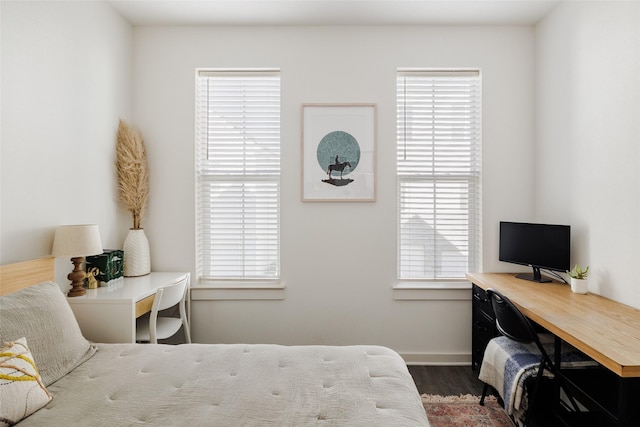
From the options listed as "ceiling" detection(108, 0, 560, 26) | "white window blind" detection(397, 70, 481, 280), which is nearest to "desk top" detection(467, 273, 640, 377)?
"white window blind" detection(397, 70, 481, 280)

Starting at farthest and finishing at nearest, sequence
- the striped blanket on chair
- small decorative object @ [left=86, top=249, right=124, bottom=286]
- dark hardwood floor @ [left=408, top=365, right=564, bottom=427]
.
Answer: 1. dark hardwood floor @ [left=408, top=365, right=564, bottom=427]
2. small decorative object @ [left=86, top=249, right=124, bottom=286]
3. the striped blanket on chair

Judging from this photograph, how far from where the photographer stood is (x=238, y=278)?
301 centimetres

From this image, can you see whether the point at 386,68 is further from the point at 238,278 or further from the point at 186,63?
the point at 238,278

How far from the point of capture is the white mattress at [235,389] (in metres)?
1.24

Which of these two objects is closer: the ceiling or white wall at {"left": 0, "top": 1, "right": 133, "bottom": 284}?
white wall at {"left": 0, "top": 1, "right": 133, "bottom": 284}

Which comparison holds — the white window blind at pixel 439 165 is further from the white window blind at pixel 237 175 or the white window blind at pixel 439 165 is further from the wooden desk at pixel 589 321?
the white window blind at pixel 237 175

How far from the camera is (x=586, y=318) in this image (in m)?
1.79

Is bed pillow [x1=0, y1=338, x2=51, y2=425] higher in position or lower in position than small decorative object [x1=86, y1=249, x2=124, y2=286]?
lower

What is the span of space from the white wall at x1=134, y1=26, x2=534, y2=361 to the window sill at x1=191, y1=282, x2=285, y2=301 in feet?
0.19

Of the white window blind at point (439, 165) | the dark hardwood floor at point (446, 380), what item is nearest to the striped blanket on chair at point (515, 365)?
the dark hardwood floor at point (446, 380)

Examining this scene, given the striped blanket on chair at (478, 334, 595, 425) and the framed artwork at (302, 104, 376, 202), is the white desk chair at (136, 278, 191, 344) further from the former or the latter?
the striped blanket on chair at (478, 334, 595, 425)

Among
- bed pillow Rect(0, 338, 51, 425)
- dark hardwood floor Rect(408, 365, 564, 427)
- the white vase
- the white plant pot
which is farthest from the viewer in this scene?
the white vase

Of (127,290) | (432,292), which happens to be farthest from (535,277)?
(127,290)

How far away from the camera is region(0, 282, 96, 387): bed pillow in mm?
1451
